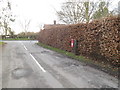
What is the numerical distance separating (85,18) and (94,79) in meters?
22.8

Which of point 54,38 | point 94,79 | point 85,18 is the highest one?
point 85,18

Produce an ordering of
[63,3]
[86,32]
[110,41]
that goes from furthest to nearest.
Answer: [63,3] < [86,32] < [110,41]

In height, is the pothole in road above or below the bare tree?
below

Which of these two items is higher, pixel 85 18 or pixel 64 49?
pixel 85 18

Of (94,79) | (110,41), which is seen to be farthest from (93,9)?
(94,79)

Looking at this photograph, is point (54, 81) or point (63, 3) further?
point (63, 3)

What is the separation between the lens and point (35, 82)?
620cm

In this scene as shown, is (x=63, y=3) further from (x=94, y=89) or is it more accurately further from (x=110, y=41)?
(x=94, y=89)

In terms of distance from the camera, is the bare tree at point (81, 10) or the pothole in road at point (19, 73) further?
the bare tree at point (81, 10)

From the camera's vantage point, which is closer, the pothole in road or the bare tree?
the pothole in road

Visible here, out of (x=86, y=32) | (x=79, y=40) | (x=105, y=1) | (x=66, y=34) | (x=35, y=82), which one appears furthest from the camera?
(x=105, y=1)

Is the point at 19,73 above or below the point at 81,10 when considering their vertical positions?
below

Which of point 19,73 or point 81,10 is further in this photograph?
point 81,10

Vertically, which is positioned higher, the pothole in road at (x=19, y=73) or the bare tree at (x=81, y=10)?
the bare tree at (x=81, y=10)
